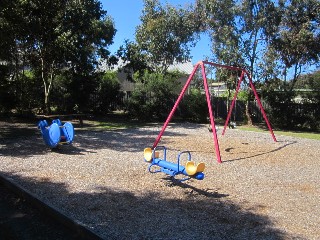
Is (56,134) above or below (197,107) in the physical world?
below

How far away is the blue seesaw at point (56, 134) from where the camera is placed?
30.6 feet

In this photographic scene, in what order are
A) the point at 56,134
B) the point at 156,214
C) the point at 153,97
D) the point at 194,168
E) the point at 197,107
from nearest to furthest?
the point at 156,214, the point at 194,168, the point at 56,134, the point at 153,97, the point at 197,107

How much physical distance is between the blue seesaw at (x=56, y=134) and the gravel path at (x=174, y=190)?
1.01ft

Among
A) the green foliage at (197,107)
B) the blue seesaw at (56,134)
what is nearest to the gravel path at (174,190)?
the blue seesaw at (56,134)

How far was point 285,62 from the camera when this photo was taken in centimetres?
1847

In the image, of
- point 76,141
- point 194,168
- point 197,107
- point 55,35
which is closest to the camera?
point 194,168

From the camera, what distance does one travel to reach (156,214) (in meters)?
5.13

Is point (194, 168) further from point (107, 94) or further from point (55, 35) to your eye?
point (107, 94)

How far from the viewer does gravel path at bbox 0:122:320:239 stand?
4.68 metres

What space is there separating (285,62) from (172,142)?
30.8ft

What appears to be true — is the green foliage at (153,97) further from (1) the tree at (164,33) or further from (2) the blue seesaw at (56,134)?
(2) the blue seesaw at (56,134)

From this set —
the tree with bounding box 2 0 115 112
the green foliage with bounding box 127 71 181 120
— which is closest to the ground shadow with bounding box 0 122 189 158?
the tree with bounding box 2 0 115 112

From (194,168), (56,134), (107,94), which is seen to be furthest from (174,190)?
(107,94)

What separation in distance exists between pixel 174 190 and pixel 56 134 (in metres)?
4.17
